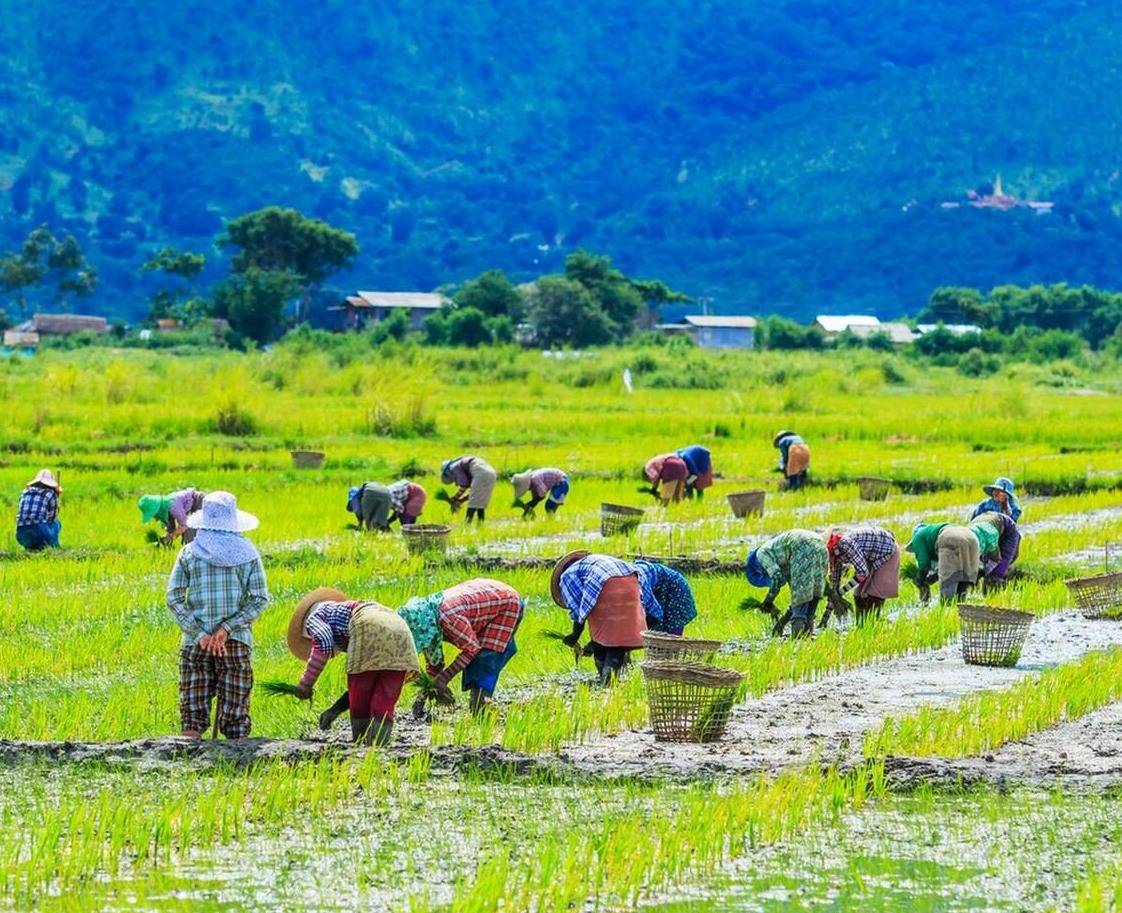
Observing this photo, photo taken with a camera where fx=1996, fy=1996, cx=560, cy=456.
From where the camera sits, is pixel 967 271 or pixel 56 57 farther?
pixel 56 57

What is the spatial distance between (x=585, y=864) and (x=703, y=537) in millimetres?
11297

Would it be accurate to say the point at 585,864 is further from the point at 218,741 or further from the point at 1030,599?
the point at 1030,599

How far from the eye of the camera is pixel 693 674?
8.95 metres

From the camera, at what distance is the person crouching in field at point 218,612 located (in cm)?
871

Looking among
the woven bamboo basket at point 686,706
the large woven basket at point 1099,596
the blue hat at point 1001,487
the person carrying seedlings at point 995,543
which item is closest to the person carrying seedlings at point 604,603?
the woven bamboo basket at point 686,706

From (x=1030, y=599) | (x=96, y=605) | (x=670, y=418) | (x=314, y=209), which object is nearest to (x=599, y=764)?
(x=96, y=605)

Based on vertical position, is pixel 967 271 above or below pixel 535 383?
above

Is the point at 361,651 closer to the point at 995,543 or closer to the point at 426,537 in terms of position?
the point at 995,543

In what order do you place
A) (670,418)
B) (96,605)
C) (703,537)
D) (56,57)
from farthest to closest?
1. (56,57)
2. (670,418)
3. (703,537)
4. (96,605)

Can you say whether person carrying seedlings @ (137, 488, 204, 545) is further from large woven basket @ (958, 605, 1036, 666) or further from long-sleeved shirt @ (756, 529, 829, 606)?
large woven basket @ (958, 605, 1036, 666)

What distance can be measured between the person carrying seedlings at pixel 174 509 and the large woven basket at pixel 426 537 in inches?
66.2

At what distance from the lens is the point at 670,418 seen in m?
35.5

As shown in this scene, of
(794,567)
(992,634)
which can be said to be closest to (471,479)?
(794,567)

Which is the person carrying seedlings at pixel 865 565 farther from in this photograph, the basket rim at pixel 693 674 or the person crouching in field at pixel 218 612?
the person crouching in field at pixel 218 612
